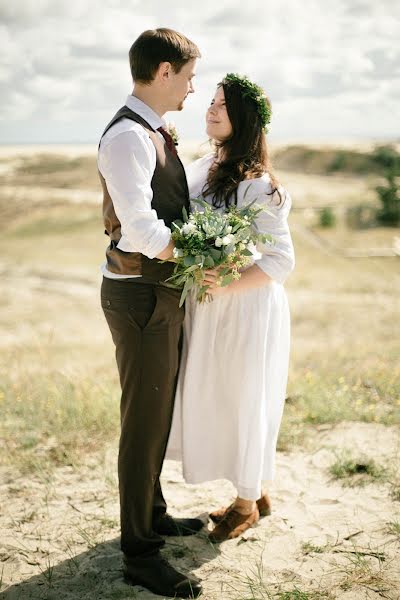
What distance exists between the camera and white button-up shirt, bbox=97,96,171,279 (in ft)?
9.23

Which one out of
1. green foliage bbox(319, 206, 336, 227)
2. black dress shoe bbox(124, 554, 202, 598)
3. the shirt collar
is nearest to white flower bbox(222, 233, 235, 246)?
the shirt collar

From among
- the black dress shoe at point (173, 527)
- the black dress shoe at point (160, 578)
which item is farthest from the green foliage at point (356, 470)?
the black dress shoe at point (160, 578)

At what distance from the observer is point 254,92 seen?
357 cm

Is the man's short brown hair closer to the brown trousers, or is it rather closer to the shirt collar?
the shirt collar

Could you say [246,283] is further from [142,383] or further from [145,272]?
[142,383]

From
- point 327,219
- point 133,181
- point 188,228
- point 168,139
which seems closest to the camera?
point 133,181

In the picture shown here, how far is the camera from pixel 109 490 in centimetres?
435

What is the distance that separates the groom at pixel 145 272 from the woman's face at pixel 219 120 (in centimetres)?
47

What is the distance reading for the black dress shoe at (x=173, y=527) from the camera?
3.84 m

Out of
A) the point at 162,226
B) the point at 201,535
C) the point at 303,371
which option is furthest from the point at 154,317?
the point at 303,371

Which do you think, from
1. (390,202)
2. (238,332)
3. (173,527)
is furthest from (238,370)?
(390,202)

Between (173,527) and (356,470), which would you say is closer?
(173,527)

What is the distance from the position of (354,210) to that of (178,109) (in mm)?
24085

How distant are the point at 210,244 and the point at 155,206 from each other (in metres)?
0.34
